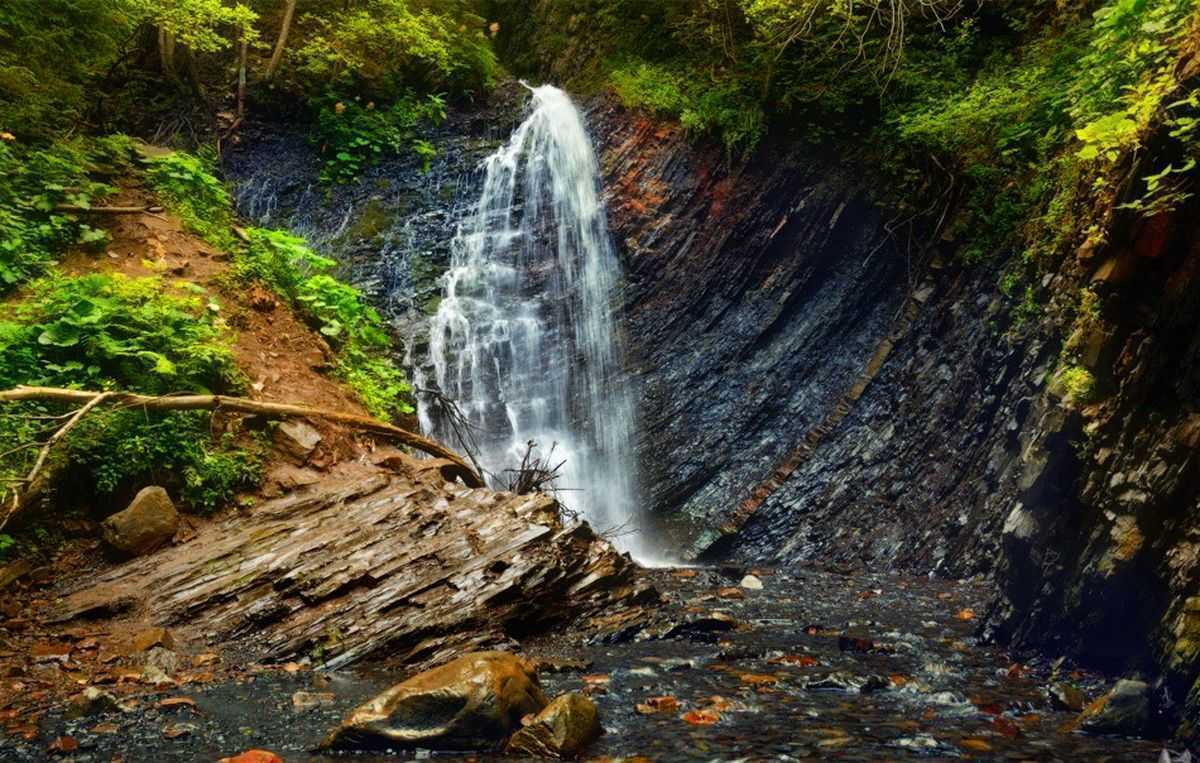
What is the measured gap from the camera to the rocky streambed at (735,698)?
3.71 m

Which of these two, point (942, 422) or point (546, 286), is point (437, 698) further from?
point (546, 286)

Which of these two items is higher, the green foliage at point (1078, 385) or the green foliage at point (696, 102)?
the green foliage at point (696, 102)

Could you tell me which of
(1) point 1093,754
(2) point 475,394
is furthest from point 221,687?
(2) point 475,394

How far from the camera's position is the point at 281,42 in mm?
15844

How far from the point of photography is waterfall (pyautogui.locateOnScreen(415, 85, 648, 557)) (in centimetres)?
1173

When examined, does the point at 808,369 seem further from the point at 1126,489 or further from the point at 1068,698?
the point at 1068,698

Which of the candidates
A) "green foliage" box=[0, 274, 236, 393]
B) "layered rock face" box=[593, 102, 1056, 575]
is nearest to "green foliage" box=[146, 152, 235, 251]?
"green foliage" box=[0, 274, 236, 393]

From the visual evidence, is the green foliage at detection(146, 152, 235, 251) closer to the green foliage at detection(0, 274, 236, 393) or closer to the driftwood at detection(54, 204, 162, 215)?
the driftwood at detection(54, 204, 162, 215)

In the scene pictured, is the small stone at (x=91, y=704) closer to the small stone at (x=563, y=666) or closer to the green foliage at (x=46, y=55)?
the small stone at (x=563, y=666)

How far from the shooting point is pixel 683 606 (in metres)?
7.18

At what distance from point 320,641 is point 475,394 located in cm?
714

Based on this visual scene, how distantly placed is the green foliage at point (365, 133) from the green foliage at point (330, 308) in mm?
6524

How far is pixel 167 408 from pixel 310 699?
326 cm

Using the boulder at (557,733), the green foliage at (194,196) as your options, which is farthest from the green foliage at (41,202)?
the boulder at (557,733)
